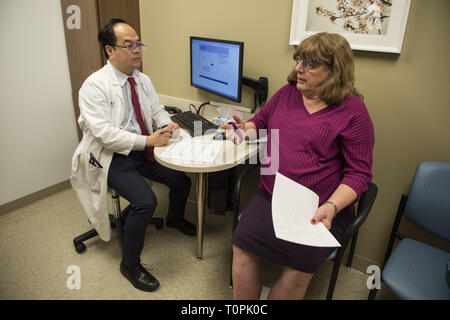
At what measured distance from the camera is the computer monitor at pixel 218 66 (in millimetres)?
1896

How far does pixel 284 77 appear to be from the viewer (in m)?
1.96

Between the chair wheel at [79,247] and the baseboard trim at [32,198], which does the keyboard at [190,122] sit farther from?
the baseboard trim at [32,198]

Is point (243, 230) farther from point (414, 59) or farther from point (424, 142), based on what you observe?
point (414, 59)

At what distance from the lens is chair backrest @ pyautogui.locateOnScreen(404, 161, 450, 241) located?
1466mm

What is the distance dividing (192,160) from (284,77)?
0.83 meters

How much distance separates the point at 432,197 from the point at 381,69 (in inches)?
26.4

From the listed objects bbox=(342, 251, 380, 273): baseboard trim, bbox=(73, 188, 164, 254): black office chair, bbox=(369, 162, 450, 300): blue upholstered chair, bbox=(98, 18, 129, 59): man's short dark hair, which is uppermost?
bbox=(98, 18, 129, 59): man's short dark hair

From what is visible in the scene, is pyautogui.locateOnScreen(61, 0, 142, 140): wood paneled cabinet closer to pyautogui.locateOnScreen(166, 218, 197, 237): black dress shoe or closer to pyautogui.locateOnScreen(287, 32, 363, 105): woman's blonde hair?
pyautogui.locateOnScreen(166, 218, 197, 237): black dress shoe

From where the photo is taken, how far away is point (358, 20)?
1641mm

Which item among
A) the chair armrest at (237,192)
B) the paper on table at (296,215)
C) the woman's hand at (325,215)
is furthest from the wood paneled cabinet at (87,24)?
the woman's hand at (325,215)

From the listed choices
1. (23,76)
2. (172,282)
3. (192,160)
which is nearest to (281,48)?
(192,160)

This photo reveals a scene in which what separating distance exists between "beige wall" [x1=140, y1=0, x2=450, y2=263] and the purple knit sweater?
346mm

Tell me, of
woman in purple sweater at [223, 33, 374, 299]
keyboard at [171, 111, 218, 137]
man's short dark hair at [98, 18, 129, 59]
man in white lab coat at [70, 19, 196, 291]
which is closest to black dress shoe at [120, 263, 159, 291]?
man in white lab coat at [70, 19, 196, 291]

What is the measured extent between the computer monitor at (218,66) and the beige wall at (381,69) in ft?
0.50
